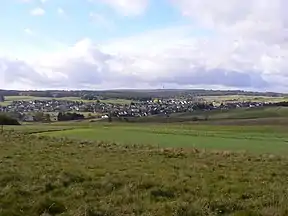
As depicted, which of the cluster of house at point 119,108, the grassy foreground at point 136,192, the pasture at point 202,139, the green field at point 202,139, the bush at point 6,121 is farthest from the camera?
the cluster of house at point 119,108

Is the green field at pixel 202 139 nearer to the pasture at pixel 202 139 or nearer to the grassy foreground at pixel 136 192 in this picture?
the pasture at pixel 202 139

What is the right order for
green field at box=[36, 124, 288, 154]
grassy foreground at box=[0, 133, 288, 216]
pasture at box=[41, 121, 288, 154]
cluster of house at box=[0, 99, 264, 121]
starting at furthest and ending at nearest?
cluster of house at box=[0, 99, 264, 121] → green field at box=[36, 124, 288, 154] → pasture at box=[41, 121, 288, 154] → grassy foreground at box=[0, 133, 288, 216]

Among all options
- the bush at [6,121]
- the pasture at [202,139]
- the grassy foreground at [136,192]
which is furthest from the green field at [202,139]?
the bush at [6,121]

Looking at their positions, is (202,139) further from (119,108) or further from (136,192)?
Result: (119,108)

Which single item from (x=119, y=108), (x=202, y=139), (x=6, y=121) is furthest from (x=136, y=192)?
(x=119, y=108)

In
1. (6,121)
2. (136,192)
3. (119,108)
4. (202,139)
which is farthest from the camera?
(119,108)

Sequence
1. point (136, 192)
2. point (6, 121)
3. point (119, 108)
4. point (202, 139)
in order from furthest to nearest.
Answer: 1. point (119, 108)
2. point (6, 121)
3. point (202, 139)
4. point (136, 192)

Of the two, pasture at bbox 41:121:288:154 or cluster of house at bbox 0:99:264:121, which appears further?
cluster of house at bbox 0:99:264:121

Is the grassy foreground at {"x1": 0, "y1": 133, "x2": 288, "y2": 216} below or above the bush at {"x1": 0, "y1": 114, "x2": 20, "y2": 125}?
above

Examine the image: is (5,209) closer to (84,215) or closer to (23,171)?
(84,215)

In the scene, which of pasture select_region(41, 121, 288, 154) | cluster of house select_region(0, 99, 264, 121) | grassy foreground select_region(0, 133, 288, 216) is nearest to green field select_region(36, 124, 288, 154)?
pasture select_region(41, 121, 288, 154)

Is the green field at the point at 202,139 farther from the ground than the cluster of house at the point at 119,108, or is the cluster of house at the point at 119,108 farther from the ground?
the green field at the point at 202,139

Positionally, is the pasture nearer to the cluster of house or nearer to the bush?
the bush
